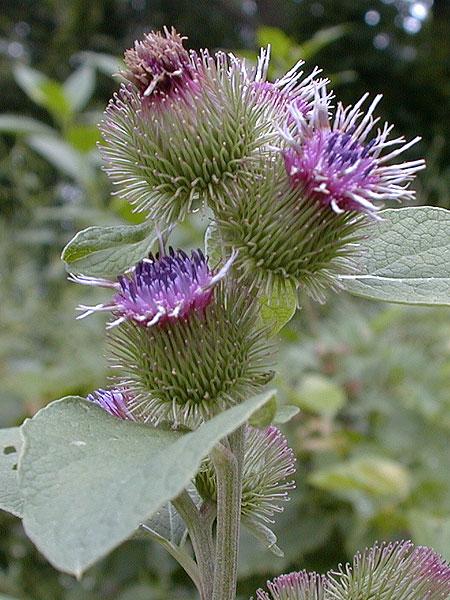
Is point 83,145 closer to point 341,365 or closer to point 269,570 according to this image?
point 341,365

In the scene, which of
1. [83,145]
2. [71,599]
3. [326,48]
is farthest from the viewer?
[326,48]

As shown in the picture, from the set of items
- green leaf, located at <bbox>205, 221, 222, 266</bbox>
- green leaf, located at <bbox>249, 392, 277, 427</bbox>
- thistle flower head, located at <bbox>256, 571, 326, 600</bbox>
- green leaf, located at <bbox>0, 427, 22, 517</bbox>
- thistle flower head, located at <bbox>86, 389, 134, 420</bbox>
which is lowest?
green leaf, located at <bbox>0, 427, 22, 517</bbox>

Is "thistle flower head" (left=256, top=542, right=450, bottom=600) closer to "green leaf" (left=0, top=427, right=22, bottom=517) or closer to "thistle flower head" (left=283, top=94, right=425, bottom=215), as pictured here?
"green leaf" (left=0, top=427, right=22, bottom=517)

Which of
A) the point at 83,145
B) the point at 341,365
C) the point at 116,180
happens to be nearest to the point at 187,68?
the point at 116,180

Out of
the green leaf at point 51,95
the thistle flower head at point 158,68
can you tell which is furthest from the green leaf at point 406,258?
the green leaf at point 51,95

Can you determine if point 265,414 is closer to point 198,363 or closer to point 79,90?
point 198,363

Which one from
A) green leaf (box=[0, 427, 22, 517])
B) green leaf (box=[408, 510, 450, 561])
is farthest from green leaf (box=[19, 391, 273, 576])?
green leaf (box=[408, 510, 450, 561])
